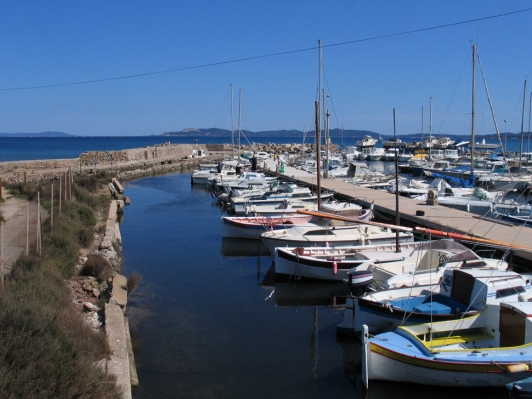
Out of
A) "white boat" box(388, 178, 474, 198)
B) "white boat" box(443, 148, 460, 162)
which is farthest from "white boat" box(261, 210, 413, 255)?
"white boat" box(443, 148, 460, 162)

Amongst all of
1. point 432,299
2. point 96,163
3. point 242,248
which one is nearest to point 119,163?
point 96,163

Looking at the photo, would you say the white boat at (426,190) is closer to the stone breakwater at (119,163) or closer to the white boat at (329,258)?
the white boat at (329,258)

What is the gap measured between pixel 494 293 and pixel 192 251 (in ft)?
47.4

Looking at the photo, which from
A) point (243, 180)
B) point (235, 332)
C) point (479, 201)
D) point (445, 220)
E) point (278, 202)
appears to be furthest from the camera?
point (243, 180)

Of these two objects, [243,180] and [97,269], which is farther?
[243,180]

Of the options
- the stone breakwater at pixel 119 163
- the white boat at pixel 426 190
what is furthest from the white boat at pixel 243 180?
the stone breakwater at pixel 119 163

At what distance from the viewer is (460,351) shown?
411 inches

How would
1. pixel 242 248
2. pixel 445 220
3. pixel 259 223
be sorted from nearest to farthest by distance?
pixel 445 220
pixel 242 248
pixel 259 223

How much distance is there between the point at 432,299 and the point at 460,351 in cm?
274

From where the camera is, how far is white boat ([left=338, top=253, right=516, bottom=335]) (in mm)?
12086

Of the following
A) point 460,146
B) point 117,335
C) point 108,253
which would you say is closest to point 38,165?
point 108,253

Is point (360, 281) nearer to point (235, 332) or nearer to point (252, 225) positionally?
point (235, 332)

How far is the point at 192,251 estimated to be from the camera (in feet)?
78.1

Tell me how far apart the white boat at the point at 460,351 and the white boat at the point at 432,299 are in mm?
404
